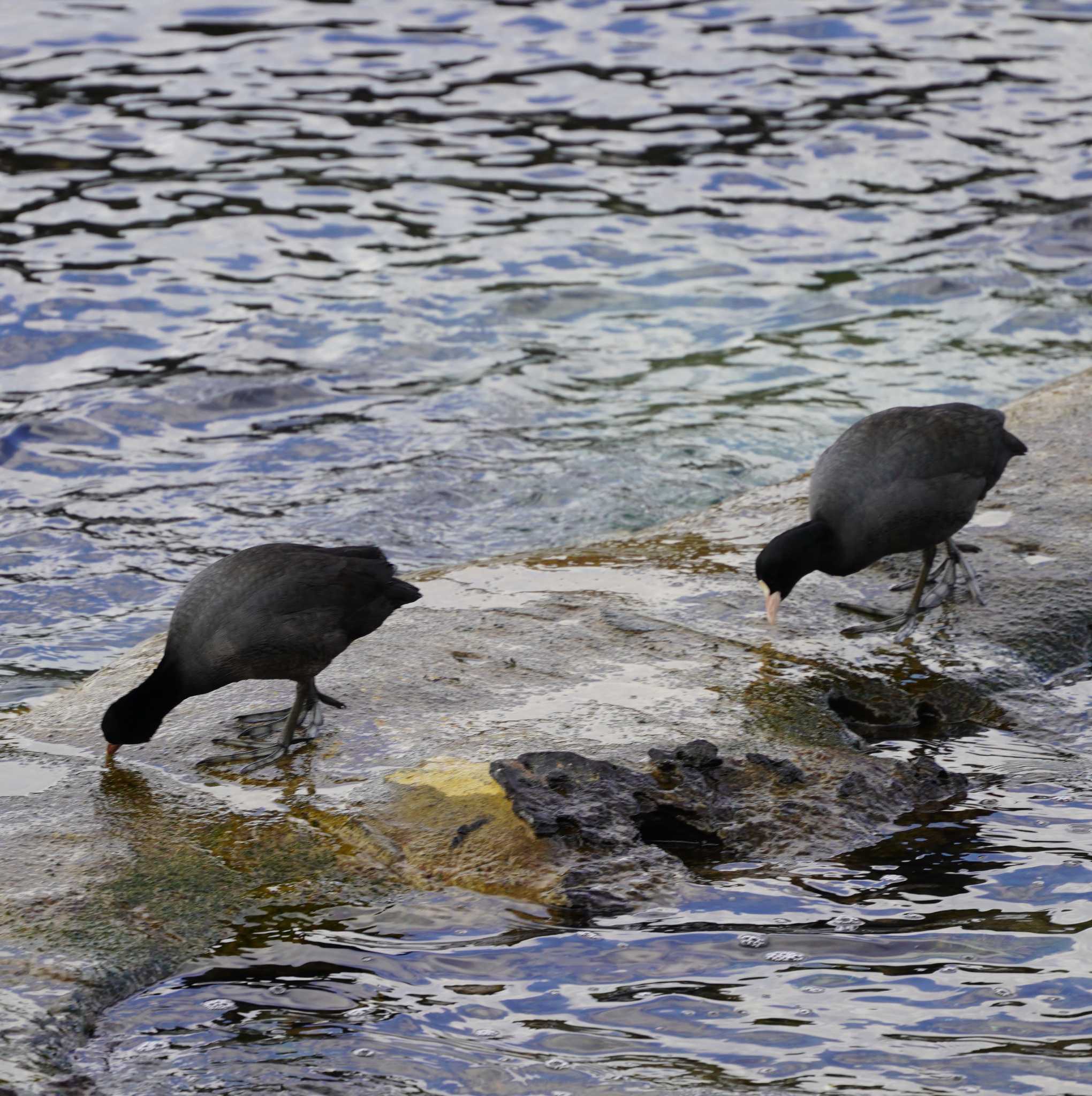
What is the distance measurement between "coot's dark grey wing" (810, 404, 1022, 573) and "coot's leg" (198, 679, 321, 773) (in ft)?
7.43

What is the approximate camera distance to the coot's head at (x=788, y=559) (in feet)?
20.8

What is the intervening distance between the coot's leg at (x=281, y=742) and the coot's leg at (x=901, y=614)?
228 cm

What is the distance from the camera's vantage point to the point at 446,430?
10398 mm

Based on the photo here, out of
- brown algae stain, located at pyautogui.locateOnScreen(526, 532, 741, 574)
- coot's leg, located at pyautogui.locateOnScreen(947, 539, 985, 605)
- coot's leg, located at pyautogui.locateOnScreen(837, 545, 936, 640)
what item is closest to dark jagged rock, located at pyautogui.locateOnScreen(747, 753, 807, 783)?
coot's leg, located at pyautogui.locateOnScreen(837, 545, 936, 640)

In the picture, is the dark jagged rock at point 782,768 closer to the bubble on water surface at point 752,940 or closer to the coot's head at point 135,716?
the bubble on water surface at point 752,940

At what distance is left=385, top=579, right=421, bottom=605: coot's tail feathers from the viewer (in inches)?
230

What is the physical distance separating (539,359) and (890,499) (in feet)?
17.5

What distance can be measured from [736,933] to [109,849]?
191 cm

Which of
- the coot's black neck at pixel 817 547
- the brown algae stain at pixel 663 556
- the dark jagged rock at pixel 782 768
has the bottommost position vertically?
the brown algae stain at pixel 663 556

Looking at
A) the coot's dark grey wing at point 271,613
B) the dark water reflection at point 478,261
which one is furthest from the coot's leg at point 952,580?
the dark water reflection at point 478,261

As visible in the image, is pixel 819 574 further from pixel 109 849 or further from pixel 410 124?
pixel 410 124

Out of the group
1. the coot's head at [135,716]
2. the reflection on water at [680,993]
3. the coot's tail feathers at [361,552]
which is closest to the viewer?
the reflection on water at [680,993]

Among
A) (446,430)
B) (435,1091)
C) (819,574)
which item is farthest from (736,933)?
A: (446,430)

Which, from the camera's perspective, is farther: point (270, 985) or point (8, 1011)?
point (270, 985)
